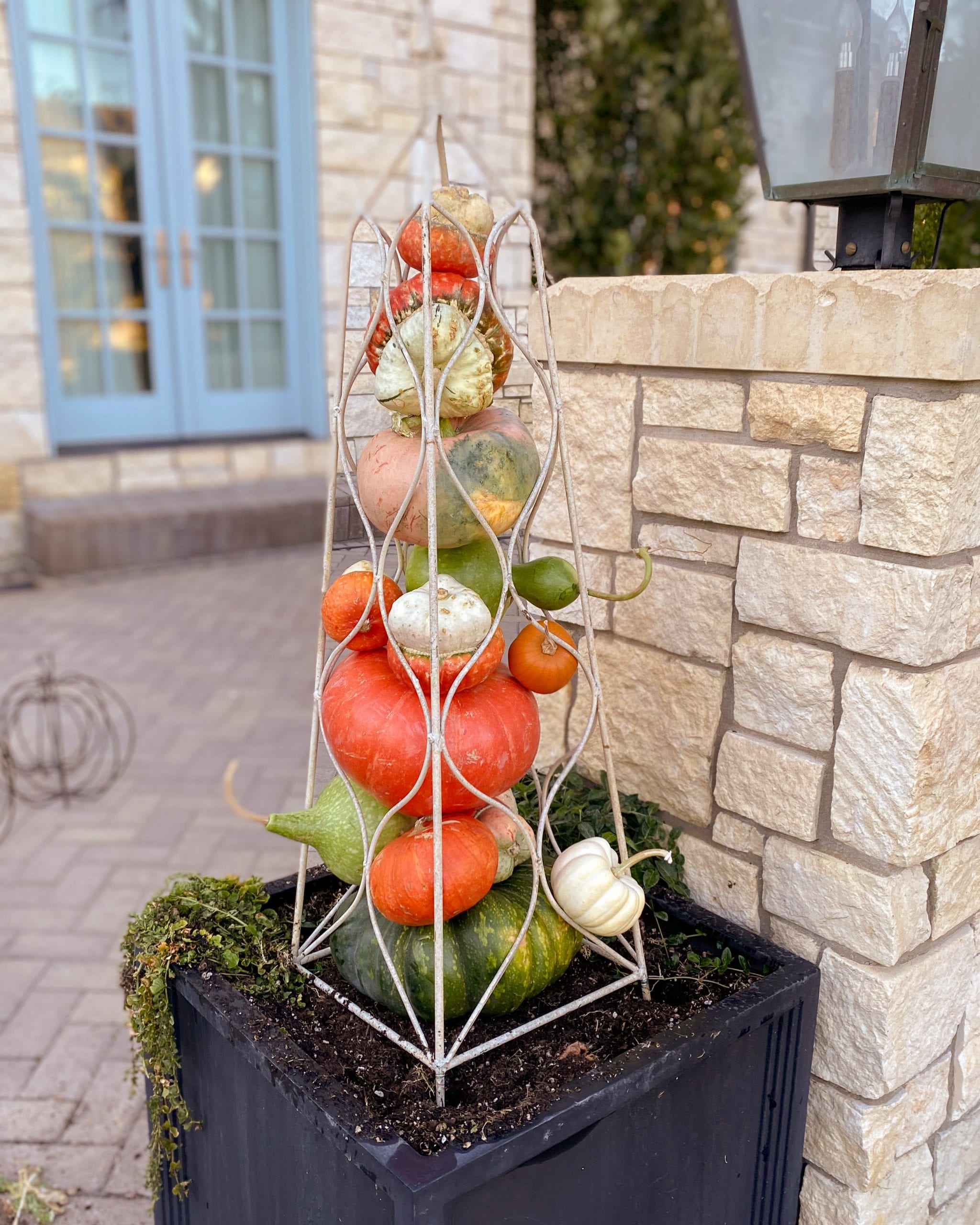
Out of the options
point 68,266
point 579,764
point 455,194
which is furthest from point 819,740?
point 68,266

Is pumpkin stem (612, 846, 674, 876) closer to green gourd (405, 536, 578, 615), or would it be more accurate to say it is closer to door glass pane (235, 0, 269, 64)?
green gourd (405, 536, 578, 615)

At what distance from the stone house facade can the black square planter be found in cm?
487

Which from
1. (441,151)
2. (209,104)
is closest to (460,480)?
(441,151)

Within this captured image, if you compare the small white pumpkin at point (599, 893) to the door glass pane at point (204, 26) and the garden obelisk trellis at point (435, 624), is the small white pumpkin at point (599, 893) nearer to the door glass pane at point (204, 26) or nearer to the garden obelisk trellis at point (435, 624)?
the garden obelisk trellis at point (435, 624)

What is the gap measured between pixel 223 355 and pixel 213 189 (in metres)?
1.02

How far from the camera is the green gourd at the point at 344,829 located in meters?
1.48

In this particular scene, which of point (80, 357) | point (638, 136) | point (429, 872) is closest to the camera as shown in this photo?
point (429, 872)

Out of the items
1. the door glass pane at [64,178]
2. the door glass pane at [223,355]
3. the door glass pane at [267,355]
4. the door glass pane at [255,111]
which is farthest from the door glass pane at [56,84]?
the door glass pane at [267,355]

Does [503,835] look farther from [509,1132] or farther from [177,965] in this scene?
[177,965]

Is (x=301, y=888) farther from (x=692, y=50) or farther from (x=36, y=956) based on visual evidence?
(x=692, y=50)

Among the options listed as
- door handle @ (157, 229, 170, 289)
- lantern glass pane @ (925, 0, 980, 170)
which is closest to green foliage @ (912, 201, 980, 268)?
lantern glass pane @ (925, 0, 980, 170)

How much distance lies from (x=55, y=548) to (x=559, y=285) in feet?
15.5

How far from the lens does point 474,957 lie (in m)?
1.44

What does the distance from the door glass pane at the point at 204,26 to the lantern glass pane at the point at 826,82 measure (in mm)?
5725
